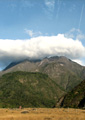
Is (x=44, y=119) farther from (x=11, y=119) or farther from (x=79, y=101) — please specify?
(x=79, y=101)

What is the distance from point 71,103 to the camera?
11300cm

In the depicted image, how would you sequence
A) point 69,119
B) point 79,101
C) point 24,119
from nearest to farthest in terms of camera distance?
point 69,119 < point 24,119 < point 79,101

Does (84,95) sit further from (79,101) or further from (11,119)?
(11,119)

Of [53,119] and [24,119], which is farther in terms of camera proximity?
[24,119]

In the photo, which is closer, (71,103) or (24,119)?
(24,119)

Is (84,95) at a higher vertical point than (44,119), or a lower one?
higher

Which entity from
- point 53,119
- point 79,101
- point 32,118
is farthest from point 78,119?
point 79,101

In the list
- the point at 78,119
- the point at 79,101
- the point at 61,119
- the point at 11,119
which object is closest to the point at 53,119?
the point at 61,119

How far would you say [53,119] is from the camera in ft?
121

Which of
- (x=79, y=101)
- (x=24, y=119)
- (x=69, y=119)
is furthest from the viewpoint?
(x=79, y=101)

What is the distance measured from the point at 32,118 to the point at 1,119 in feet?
25.7

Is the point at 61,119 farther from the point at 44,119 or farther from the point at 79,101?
the point at 79,101

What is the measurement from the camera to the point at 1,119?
41.1m

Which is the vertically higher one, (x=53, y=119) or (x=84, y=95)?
(x=84, y=95)
